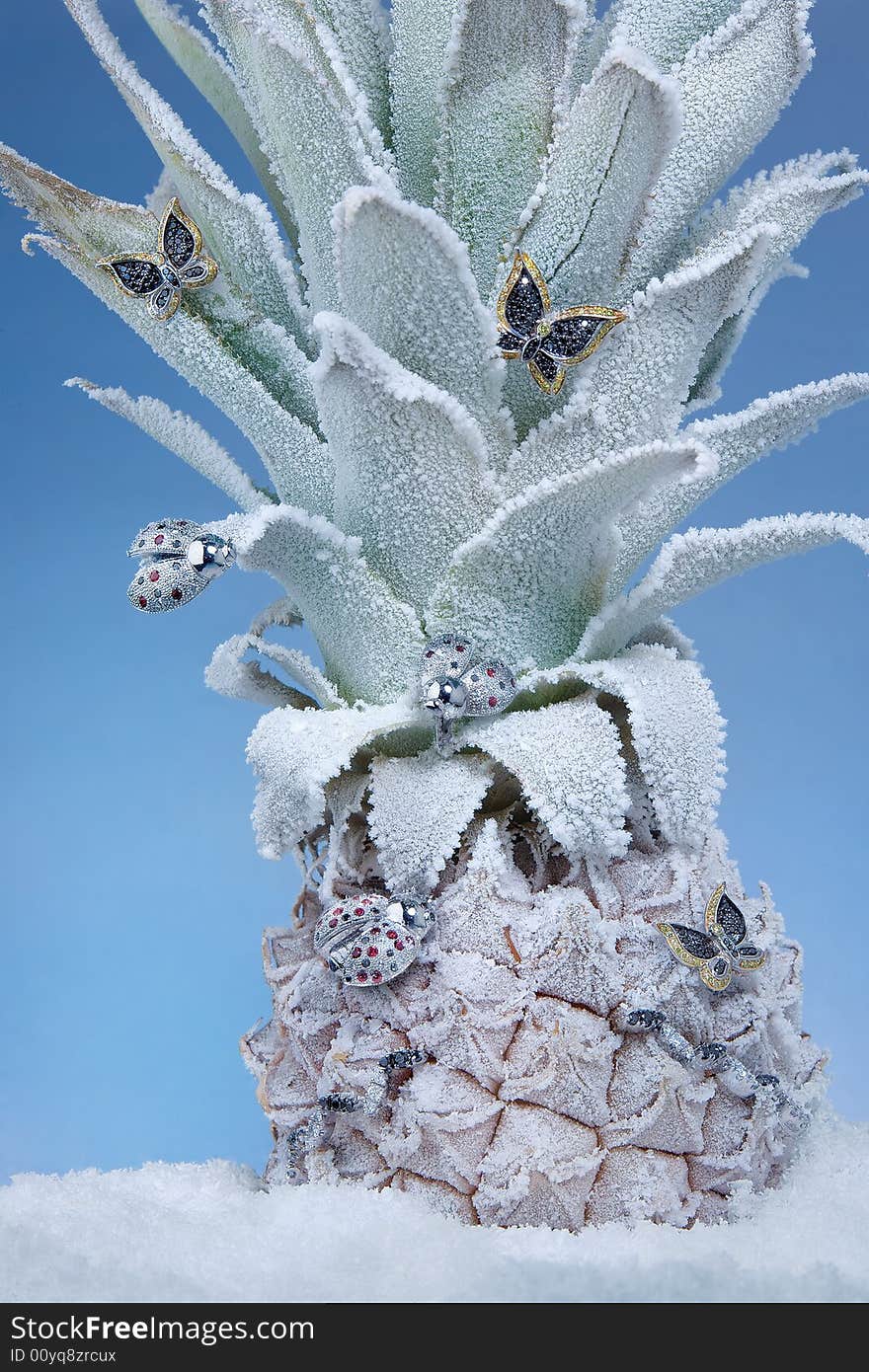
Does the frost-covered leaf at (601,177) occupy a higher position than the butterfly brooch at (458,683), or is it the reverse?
the frost-covered leaf at (601,177)

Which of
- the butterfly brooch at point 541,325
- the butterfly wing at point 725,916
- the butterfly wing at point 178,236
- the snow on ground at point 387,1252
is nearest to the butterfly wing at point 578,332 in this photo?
the butterfly brooch at point 541,325

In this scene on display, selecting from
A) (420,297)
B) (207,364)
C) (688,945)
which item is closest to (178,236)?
(207,364)

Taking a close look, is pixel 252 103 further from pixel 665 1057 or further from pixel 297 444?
pixel 665 1057

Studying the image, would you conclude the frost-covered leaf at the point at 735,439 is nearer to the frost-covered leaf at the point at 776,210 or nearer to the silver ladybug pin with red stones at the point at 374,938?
the frost-covered leaf at the point at 776,210

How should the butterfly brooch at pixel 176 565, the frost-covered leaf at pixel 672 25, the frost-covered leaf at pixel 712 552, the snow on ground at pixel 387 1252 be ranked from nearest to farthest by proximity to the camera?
the snow on ground at pixel 387 1252
the butterfly brooch at pixel 176 565
the frost-covered leaf at pixel 712 552
the frost-covered leaf at pixel 672 25

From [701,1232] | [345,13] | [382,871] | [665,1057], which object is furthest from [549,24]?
[701,1232]

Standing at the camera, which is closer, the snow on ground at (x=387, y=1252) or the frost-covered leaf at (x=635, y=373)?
the snow on ground at (x=387, y=1252)

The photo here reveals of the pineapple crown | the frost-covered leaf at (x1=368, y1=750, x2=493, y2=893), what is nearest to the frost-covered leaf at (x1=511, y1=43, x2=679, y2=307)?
the pineapple crown
